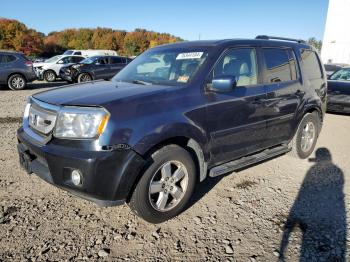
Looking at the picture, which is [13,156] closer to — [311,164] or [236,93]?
[236,93]

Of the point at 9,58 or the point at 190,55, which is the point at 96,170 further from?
the point at 9,58

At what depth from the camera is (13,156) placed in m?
5.07

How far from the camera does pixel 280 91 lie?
14.7ft

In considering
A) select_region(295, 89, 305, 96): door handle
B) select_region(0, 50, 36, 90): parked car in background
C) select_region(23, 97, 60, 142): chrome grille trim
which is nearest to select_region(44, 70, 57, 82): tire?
select_region(0, 50, 36, 90): parked car in background

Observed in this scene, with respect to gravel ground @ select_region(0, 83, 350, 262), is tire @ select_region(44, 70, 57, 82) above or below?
above

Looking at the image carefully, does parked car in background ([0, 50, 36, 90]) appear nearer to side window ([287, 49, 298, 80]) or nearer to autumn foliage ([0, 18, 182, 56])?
side window ([287, 49, 298, 80])

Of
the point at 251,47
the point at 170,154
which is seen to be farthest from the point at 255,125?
the point at 170,154

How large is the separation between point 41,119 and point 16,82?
41.3ft

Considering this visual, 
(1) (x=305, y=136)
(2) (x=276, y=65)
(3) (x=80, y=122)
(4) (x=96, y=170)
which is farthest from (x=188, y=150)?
(1) (x=305, y=136)

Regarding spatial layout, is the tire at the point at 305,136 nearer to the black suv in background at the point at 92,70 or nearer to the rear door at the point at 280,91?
the rear door at the point at 280,91

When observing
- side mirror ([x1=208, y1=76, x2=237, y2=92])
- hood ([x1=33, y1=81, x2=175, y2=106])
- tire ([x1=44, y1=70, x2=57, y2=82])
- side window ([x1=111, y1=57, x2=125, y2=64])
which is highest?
side window ([x1=111, y1=57, x2=125, y2=64])

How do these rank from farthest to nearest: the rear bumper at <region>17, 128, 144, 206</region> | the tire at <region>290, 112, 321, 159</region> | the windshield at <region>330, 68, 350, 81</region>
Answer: the windshield at <region>330, 68, 350, 81</region> < the tire at <region>290, 112, 321, 159</region> < the rear bumper at <region>17, 128, 144, 206</region>

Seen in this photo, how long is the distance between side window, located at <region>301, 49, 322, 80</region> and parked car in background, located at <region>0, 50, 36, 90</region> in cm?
1272

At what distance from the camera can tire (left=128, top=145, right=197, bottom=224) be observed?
10.0ft
